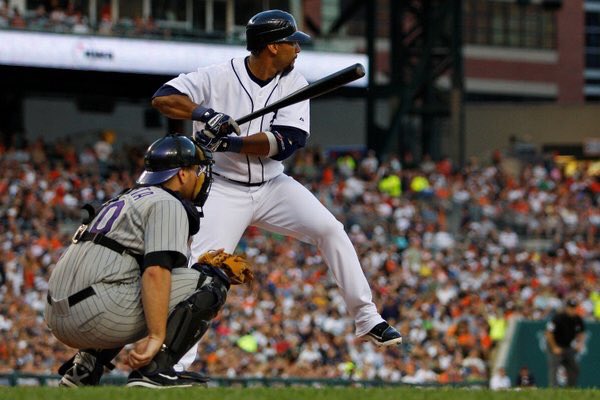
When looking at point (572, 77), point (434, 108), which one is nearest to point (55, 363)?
point (434, 108)

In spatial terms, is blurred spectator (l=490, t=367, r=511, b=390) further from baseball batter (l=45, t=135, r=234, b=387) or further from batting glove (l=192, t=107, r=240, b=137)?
baseball batter (l=45, t=135, r=234, b=387)

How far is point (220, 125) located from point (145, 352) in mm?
1386

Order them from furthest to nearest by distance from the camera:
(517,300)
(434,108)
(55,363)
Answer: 1. (434,108)
2. (517,300)
3. (55,363)

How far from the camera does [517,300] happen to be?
1903cm

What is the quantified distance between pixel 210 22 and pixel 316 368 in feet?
39.6

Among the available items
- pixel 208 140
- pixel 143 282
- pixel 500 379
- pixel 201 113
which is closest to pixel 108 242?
pixel 143 282

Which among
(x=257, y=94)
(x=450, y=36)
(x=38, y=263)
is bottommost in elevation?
(x=38, y=263)

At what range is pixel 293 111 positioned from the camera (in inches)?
274

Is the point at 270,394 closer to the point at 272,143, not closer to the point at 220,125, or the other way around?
the point at 220,125

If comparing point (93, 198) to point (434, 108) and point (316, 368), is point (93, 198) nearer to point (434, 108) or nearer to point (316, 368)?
point (316, 368)

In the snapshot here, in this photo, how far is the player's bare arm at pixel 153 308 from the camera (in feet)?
18.0

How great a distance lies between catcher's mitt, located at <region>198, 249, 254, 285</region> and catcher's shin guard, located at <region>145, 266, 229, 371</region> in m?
0.21

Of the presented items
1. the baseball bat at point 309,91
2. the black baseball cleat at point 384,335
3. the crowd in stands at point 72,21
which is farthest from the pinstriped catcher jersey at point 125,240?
the crowd in stands at point 72,21

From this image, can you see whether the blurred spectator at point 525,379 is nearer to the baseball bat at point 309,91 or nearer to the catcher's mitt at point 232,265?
the baseball bat at point 309,91
